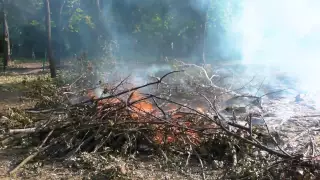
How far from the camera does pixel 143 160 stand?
189 inches

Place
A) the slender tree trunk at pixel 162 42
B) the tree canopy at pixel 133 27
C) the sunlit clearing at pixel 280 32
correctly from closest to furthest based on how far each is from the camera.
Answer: the tree canopy at pixel 133 27, the sunlit clearing at pixel 280 32, the slender tree trunk at pixel 162 42

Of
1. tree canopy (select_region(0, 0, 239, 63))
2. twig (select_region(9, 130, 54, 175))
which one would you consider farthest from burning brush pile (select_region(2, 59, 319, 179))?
tree canopy (select_region(0, 0, 239, 63))

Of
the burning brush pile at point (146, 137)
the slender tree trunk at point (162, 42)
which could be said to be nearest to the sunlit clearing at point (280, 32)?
the slender tree trunk at point (162, 42)

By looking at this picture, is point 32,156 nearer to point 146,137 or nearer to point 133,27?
point 146,137

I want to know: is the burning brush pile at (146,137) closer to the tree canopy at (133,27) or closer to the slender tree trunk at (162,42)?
the tree canopy at (133,27)

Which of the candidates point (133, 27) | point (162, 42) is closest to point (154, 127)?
point (162, 42)

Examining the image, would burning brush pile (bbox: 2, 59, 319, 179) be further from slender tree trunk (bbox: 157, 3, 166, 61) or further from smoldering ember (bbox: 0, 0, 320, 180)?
slender tree trunk (bbox: 157, 3, 166, 61)

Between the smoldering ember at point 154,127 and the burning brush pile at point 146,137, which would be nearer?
the smoldering ember at point 154,127

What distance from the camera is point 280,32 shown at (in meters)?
26.7

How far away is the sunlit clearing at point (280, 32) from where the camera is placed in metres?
22.0

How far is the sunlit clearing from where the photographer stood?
22.0m

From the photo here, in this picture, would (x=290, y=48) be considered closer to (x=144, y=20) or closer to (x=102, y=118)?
(x=144, y=20)

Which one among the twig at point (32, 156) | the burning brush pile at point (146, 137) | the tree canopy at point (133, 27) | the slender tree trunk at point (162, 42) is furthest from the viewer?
the slender tree trunk at point (162, 42)

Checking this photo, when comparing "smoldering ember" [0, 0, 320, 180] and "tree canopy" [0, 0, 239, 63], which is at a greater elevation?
"tree canopy" [0, 0, 239, 63]
